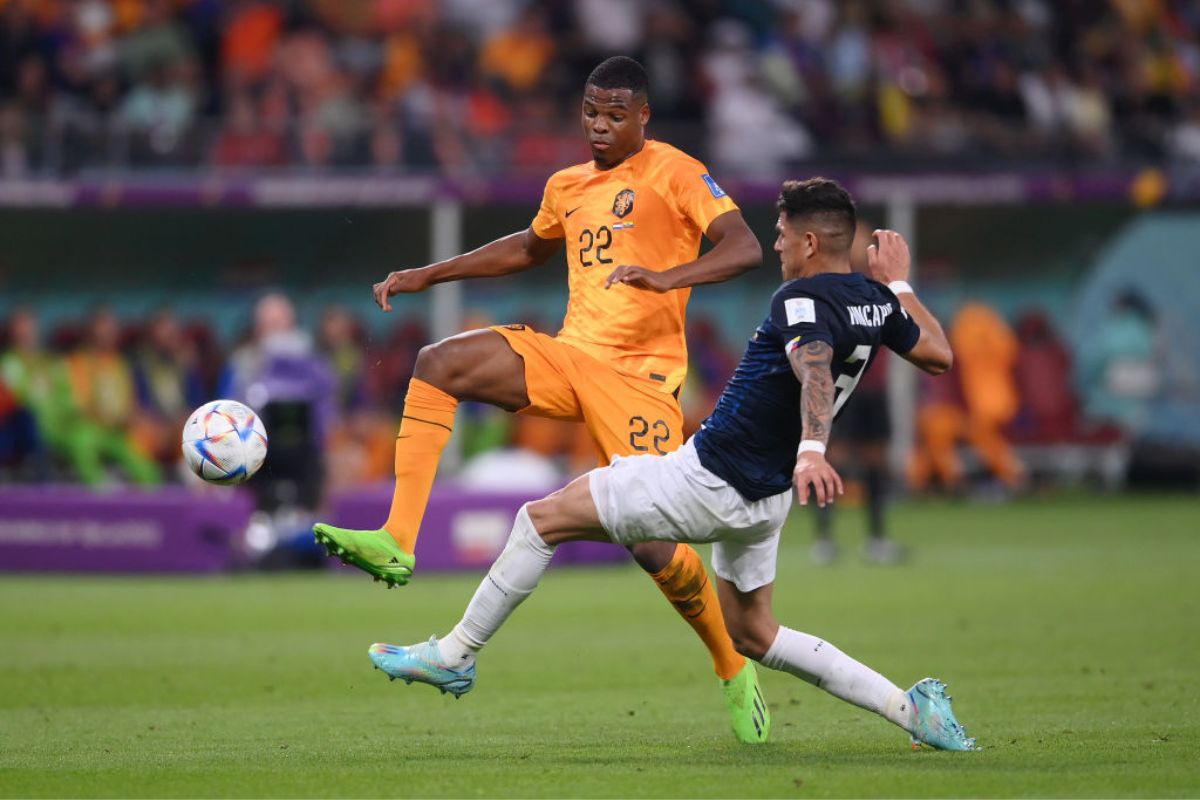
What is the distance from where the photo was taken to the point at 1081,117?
24.8 metres

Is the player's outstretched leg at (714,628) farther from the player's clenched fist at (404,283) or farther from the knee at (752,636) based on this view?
the player's clenched fist at (404,283)

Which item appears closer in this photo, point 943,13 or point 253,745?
point 253,745

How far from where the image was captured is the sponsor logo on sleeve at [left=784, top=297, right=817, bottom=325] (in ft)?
21.8

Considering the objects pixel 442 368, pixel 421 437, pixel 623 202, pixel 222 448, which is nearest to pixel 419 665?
pixel 421 437

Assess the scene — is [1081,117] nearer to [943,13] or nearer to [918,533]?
[943,13]

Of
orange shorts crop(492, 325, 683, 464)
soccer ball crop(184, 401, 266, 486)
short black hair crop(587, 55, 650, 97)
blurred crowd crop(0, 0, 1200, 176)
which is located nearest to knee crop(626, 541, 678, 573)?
orange shorts crop(492, 325, 683, 464)

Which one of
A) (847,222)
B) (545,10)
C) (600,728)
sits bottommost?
(600,728)

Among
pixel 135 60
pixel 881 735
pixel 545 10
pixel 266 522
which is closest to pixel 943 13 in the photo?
pixel 545 10

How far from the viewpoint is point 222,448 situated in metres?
7.86

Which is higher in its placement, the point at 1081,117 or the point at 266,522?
the point at 1081,117

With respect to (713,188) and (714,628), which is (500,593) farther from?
(713,188)

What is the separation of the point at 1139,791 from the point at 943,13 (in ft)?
68.9

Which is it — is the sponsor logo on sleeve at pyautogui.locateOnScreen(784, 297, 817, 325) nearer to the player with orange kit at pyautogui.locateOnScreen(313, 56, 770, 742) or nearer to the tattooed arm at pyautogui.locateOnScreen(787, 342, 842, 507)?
the tattooed arm at pyautogui.locateOnScreen(787, 342, 842, 507)

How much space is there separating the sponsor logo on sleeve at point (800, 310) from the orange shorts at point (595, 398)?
0.96 m
